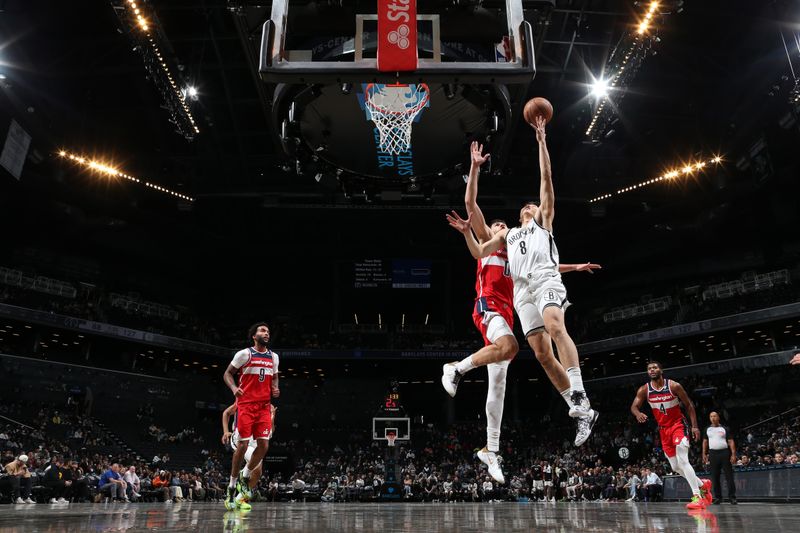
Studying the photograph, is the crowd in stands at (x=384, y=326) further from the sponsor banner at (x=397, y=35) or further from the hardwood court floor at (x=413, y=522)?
the sponsor banner at (x=397, y=35)

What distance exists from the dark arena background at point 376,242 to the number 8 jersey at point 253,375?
1.4 inches

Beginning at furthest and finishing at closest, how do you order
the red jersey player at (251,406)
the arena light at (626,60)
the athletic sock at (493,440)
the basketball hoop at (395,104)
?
the arena light at (626,60) → the basketball hoop at (395,104) → the red jersey player at (251,406) → the athletic sock at (493,440)

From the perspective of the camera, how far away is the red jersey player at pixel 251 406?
6.66 metres

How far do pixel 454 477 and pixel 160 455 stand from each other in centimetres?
1293

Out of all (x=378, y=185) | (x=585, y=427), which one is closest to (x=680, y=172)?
(x=378, y=185)

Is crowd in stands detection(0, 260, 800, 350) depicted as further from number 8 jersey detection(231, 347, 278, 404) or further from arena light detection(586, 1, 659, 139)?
number 8 jersey detection(231, 347, 278, 404)

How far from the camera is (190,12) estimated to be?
645 inches

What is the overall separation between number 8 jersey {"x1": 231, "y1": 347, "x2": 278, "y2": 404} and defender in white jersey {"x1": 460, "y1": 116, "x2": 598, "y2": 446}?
3.17 meters

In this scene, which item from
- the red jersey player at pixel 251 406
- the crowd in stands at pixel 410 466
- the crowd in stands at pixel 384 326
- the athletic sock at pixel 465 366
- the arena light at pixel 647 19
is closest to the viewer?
the athletic sock at pixel 465 366

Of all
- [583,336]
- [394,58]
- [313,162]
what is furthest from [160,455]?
[394,58]

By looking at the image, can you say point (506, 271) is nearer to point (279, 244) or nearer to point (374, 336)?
point (374, 336)

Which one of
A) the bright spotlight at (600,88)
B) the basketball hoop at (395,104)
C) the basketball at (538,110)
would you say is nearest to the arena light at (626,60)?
the bright spotlight at (600,88)

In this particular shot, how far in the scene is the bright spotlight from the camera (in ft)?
52.9

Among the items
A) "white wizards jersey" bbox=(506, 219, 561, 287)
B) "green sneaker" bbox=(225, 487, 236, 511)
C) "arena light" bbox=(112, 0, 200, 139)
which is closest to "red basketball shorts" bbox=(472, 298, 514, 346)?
"white wizards jersey" bbox=(506, 219, 561, 287)
